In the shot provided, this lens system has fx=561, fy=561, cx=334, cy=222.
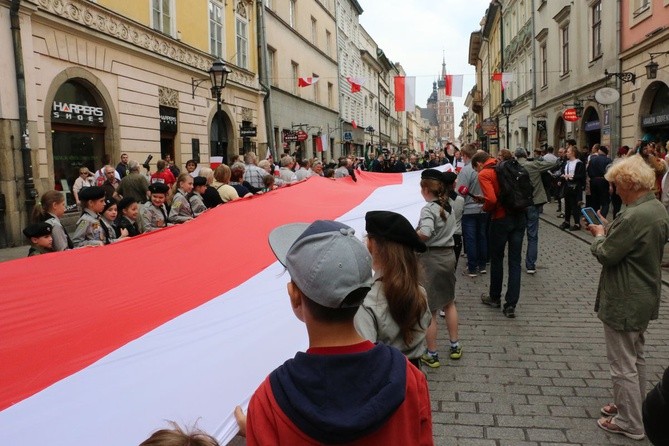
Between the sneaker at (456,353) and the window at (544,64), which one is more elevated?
the window at (544,64)

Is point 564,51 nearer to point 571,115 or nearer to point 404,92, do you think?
point 571,115

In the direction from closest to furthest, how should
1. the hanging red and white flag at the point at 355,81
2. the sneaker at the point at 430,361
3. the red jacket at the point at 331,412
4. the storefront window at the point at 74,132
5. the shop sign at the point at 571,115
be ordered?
1. the red jacket at the point at 331,412
2. the sneaker at the point at 430,361
3. the storefront window at the point at 74,132
4. the shop sign at the point at 571,115
5. the hanging red and white flag at the point at 355,81

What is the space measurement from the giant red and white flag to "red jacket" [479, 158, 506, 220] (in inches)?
117

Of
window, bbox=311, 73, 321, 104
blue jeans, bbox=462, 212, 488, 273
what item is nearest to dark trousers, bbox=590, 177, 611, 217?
blue jeans, bbox=462, 212, 488, 273

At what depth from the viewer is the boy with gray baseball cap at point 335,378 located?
1444mm

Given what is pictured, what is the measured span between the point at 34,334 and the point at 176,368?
32.8 inches

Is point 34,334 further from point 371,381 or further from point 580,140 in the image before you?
point 580,140

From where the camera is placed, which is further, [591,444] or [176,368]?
[591,444]

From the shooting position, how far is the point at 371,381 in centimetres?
150

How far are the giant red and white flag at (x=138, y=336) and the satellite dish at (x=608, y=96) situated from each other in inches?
651

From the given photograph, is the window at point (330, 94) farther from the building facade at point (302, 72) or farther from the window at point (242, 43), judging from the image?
the window at point (242, 43)

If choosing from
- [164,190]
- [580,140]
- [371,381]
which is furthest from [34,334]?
[580,140]

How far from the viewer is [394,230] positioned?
113 inches

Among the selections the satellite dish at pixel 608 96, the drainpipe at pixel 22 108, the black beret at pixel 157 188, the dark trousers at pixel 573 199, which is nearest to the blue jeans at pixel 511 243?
the black beret at pixel 157 188
